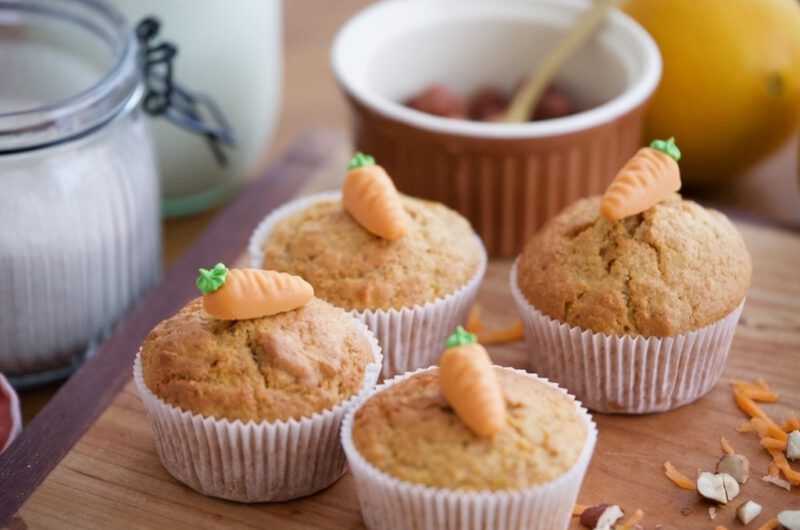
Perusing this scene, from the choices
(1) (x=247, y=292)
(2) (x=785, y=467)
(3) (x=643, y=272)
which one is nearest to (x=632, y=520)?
(2) (x=785, y=467)

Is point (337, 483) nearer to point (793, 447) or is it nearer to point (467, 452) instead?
point (467, 452)

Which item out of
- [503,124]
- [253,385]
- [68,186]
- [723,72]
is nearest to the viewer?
[253,385]

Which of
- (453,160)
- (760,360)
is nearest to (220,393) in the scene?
(453,160)

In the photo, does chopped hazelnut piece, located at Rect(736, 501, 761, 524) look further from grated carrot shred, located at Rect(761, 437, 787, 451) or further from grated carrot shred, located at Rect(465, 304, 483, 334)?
grated carrot shred, located at Rect(465, 304, 483, 334)

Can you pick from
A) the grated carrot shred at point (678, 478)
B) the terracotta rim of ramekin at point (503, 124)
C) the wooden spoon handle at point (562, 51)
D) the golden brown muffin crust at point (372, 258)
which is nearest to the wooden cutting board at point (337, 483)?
the grated carrot shred at point (678, 478)

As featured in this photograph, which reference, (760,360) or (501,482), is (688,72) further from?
(501,482)
